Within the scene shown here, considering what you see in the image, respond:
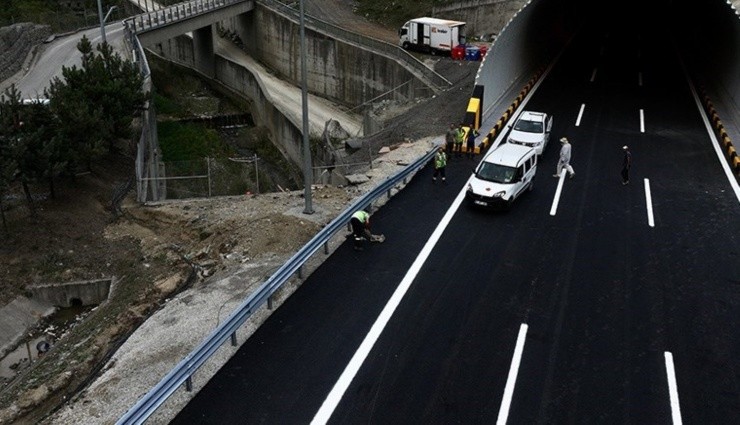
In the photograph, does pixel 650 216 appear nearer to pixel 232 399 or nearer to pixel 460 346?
pixel 460 346

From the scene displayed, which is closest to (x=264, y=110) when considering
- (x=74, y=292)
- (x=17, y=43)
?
(x=17, y=43)

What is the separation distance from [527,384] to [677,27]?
53296 millimetres

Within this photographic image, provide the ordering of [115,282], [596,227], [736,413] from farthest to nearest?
[115,282] < [596,227] < [736,413]

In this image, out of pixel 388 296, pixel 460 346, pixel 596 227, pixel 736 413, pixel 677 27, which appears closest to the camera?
pixel 736 413

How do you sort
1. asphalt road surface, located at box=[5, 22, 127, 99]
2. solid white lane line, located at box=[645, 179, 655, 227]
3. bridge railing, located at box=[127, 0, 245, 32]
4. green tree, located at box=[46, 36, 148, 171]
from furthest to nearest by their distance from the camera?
bridge railing, located at box=[127, 0, 245, 32]
asphalt road surface, located at box=[5, 22, 127, 99]
green tree, located at box=[46, 36, 148, 171]
solid white lane line, located at box=[645, 179, 655, 227]

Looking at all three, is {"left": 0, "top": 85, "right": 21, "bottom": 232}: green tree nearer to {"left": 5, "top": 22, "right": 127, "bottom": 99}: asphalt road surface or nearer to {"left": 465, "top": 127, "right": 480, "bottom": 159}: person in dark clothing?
{"left": 5, "top": 22, "right": 127, "bottom": 99}: asphalt road surface

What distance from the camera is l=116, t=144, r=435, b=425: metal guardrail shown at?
1018 centimetres

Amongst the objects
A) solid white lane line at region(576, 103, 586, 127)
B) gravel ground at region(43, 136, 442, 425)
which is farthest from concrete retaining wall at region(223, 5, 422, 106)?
gravel ground at region(43, 136, 442, 425)

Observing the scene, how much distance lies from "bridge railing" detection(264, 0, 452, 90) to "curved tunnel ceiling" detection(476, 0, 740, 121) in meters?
5.99

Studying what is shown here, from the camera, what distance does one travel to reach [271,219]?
19.7m

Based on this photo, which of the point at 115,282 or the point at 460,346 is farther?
the point at 115,282

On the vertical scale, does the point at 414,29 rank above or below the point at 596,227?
above

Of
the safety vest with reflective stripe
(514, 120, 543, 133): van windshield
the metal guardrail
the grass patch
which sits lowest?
the grass patch

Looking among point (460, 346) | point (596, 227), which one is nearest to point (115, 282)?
point (460, 346)
